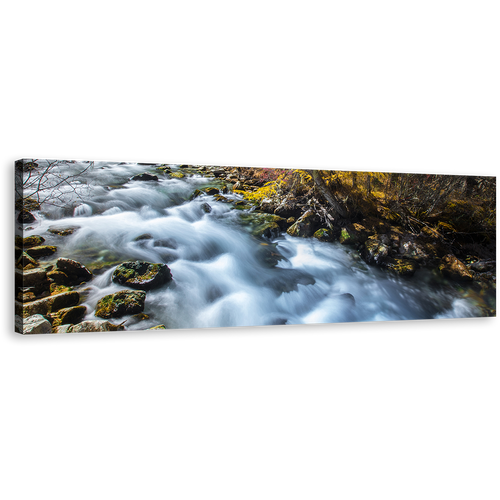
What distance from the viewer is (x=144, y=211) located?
182 centimetres

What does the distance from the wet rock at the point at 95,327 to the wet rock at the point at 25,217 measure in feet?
2.49

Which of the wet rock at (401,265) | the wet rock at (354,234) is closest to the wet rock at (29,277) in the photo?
the wet rock at (354,234)

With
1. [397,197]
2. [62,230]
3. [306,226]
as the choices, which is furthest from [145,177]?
[397,197]

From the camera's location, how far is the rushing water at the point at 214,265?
5.48 feet

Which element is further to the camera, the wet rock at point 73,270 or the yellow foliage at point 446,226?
the yellow foliage at point 446,226

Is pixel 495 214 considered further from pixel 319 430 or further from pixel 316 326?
pixel 319 430

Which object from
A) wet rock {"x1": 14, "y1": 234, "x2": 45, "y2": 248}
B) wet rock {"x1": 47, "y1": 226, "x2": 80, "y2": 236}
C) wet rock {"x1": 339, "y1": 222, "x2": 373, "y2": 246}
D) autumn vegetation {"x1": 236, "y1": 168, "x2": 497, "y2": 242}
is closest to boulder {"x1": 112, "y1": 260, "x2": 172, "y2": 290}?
wet rock {"x1": 47, "y1": 226, "x2": 80, "y2": 236}

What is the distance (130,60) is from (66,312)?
1714 millimetres

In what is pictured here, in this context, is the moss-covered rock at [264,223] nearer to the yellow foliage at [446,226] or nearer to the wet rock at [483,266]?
the yellow foliage at [446,226]

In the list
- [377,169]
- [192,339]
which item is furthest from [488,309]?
[192,339]

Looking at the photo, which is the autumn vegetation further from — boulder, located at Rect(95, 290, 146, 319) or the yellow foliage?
boulder, located at Rect(95, 290, 146, 319)

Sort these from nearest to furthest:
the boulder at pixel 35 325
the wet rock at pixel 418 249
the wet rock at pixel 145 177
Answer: the boulder at pixel 35 325
the wet rock at pixel 145 177
the wet rock at pixel 418 249

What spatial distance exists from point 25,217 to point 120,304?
838 millimetres

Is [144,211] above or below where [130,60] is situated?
below
